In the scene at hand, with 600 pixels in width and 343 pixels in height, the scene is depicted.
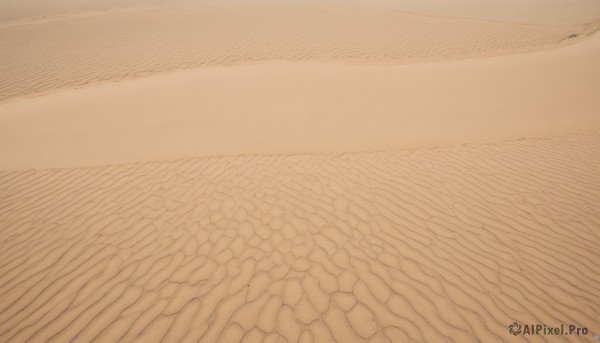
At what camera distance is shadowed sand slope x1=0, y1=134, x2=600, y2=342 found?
279 cm

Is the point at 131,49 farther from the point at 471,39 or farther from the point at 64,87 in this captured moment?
the point at 471,39

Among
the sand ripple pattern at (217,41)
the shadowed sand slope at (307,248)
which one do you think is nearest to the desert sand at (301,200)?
the shadowed sand slope at (307,248)

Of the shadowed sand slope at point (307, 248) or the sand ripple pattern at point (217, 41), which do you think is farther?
the sand ripple pattern at point (217, 41)

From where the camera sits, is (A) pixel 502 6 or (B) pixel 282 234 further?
(A) pixel 502 6

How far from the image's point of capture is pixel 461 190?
4.39m

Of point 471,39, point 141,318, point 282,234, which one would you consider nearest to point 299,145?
point 282,234

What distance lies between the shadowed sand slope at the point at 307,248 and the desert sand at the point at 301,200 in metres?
0.02

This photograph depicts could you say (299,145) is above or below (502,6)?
below

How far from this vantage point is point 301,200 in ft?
14.2

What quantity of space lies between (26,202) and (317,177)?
5.22 m

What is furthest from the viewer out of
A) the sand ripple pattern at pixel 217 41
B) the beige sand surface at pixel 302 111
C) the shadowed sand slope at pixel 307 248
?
the sand ripple pattern at pixel 217 41

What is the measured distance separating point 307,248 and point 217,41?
1228cm

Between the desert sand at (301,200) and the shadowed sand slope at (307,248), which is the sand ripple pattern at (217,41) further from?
the shadowed sand slope at (307,248)

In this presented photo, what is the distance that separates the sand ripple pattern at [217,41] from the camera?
33.8 ft
